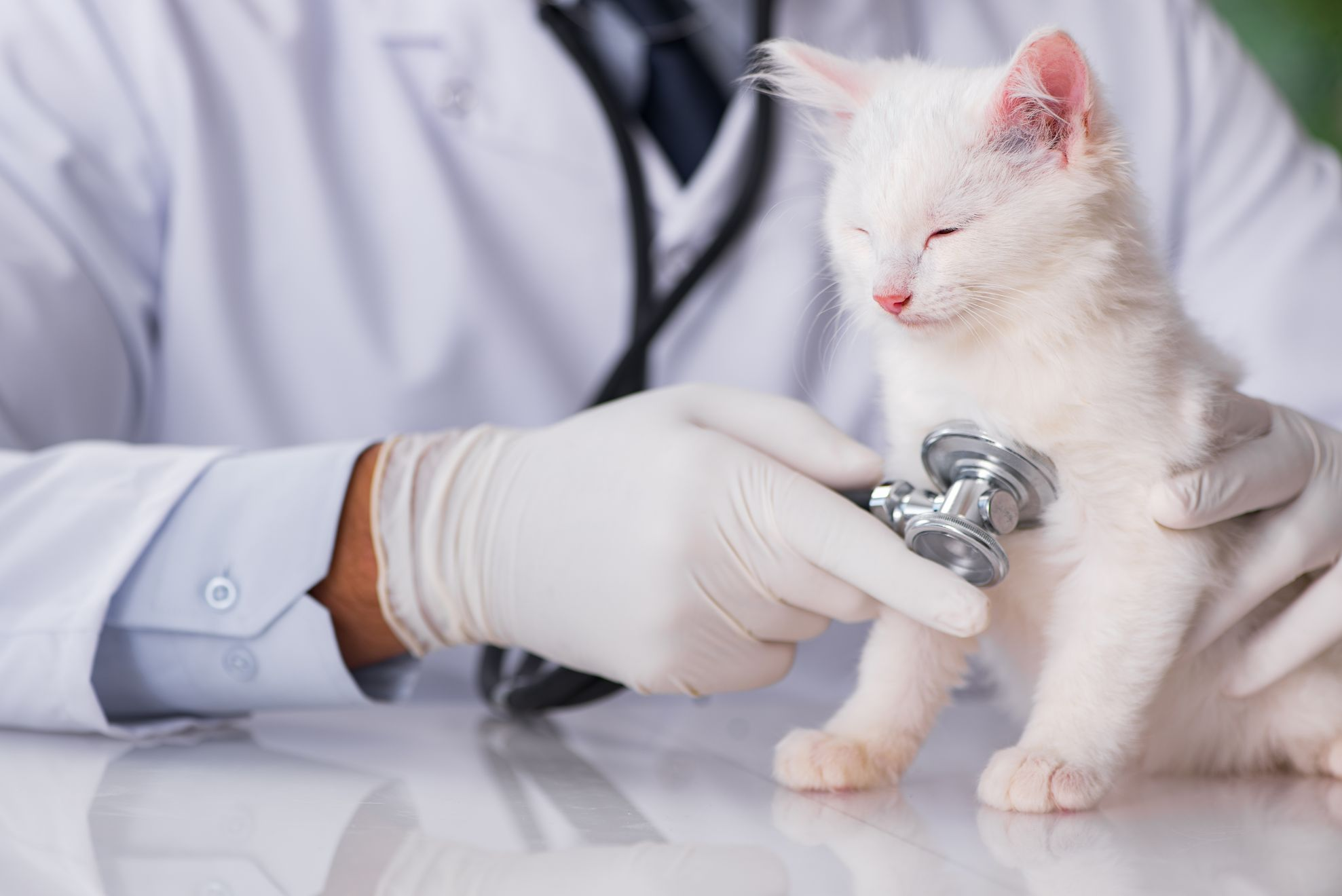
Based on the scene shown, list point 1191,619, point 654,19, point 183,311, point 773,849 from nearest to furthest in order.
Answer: point 773,849, point 1191,619, point 183,311, point 654,19

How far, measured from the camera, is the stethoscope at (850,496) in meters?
0.71

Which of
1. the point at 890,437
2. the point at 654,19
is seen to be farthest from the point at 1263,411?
the point at 654,19

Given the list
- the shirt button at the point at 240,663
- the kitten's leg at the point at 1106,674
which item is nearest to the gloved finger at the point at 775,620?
the kitten's leg at the point at 1106,674

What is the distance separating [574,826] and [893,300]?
0.39m

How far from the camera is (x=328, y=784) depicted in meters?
0.79

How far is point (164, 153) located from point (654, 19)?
625mm

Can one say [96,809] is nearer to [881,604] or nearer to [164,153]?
[881,604]

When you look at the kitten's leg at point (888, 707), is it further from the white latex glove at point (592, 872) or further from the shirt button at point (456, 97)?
the shirt button at point (456, 97)

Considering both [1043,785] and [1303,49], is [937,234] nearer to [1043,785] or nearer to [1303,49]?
[1043,785]

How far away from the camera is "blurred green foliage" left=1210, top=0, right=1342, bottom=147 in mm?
2648

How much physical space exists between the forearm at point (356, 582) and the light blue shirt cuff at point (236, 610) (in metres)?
0.03

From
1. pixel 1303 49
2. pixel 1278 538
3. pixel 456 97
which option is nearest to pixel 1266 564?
pixel 1278 538

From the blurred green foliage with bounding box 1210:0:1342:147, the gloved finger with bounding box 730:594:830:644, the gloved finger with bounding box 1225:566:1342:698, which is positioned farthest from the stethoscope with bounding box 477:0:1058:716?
the blurred green foliage with bounding box 1210:0:1342:147

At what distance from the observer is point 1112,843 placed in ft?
2.18
